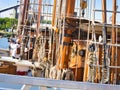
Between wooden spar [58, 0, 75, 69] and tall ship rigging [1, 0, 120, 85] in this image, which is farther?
wooden spar [58, 0, 75, 69]

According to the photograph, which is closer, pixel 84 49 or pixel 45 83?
pixel 45 83

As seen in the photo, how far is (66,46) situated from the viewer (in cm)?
757

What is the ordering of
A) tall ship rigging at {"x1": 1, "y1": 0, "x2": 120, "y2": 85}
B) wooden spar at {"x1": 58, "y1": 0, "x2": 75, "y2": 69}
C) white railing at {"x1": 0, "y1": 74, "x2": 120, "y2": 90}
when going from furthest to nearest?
wooden spar at {"x1": 58, "y1": 0, "x2": 75, "y2": 69} → tall ship rigging at {"x1": 1, "y1": 0, "x2": 120, "y2": 85} → white railing at {"x1": 0, "y1": 74, "x2": 120, "y2": 90}

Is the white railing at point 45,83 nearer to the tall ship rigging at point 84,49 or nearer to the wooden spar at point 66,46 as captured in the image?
the tall ship rigging at point 84,49

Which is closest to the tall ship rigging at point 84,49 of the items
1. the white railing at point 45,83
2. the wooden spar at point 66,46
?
the wooden spar at point 66,46

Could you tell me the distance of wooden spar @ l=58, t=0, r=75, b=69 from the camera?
7.37m

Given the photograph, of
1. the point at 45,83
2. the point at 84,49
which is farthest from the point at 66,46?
the point at 45,83

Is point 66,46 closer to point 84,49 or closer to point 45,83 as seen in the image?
point 84,49

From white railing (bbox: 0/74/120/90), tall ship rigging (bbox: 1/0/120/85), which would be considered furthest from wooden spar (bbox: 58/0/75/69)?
white railing (bbox: 0/74/120/90)

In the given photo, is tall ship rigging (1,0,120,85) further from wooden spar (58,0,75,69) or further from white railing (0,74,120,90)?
white railing (0,74,120,90)

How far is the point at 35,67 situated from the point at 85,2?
7.90ft

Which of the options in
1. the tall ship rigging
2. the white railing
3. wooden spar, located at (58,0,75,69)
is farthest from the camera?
wooden spar, located at (58,0,75,69)

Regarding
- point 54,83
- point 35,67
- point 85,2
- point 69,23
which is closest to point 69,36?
point 69,23

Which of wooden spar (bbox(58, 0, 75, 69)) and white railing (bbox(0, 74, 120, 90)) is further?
wooden spar (bbox(58, 0, 75, 69))
